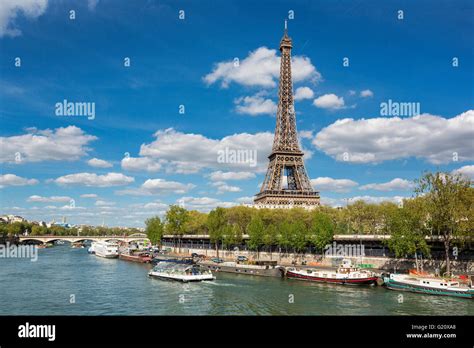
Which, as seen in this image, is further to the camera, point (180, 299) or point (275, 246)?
point (275, 246)

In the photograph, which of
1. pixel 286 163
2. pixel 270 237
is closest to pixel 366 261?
pixel 270 237

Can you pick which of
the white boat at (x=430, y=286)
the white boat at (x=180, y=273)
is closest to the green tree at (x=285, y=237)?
the white boat at (x=180, y=273)

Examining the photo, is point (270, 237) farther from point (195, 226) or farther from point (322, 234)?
point (195, 226)

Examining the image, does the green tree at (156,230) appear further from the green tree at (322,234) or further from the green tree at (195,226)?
the green tree at (322,234)
